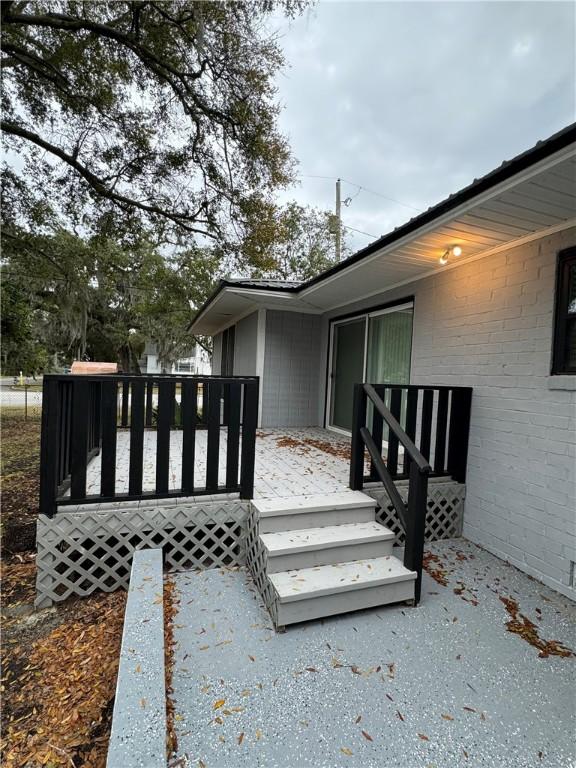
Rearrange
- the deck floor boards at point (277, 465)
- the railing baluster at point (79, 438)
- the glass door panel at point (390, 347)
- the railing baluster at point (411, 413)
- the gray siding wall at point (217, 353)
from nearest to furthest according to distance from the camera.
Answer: the railing baluster at point (79, 438) < the deck floor boards at point (277, 465) < the railing baluster at point (411, 413) < the glass door panel at point (390, 347) < the gray siding wall at point (217, 353)

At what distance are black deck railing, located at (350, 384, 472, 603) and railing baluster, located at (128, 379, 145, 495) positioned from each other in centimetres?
175

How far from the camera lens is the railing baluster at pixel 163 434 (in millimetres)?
2801

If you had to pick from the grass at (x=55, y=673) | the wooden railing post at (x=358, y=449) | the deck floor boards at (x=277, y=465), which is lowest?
the grass at (x=55, y=673)

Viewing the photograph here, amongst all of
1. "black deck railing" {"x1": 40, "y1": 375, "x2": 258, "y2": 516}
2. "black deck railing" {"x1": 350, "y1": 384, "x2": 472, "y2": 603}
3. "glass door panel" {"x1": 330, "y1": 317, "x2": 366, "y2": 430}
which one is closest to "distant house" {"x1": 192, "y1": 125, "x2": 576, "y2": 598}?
"black deck railing" {"x1": 350, "y1": 384, "x2": 472, "y2": 603}

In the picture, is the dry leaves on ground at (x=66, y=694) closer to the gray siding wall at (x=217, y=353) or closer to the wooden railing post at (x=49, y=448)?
the wooden railing post at (x=49, y=448)

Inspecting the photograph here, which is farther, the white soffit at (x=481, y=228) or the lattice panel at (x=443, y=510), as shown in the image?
the lattice panel at (x=443, y=510)

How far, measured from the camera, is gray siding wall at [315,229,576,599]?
2.86 metres

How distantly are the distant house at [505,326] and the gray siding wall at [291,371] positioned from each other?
1805mm

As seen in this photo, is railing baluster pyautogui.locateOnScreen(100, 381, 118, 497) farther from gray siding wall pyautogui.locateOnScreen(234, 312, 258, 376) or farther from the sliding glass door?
gray siding wall pyautogui.locateOnScreen(234, 312, 258, 376)

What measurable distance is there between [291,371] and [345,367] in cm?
110

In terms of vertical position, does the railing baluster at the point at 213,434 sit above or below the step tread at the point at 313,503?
above

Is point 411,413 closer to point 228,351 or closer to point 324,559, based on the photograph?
point 324,559

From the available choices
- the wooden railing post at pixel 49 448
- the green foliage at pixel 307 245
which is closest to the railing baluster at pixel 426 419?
the wooden railing post at pixel 49 448

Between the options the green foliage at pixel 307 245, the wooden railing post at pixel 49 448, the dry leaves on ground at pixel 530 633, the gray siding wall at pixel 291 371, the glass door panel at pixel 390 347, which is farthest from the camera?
the green foliage at pixel 307 245
